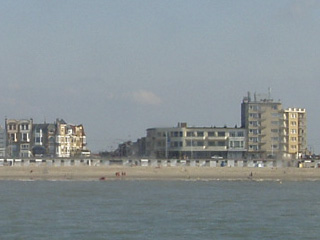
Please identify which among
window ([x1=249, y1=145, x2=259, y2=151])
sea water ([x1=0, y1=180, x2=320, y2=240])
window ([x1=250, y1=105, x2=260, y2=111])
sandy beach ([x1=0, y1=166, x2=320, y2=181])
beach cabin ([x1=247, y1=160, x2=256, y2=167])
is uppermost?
window ([x1=250, y1=105, x2=260, y2=111])

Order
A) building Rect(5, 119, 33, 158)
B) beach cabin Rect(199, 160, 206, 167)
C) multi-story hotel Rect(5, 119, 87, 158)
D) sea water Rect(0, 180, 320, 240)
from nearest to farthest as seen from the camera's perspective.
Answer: sea water Rect(0, 180, 320, 240)
beach cabin Rect(199, 160, 206, 167)
multi-story hotel Rect(5, 119, 87, 158)
building Rect(5, 119, 33, 158)

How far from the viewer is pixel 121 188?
83.5 meters

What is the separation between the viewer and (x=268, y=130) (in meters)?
140

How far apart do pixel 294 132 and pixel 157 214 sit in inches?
3607

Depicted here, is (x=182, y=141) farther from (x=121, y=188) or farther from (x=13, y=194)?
(x=13, y=194)

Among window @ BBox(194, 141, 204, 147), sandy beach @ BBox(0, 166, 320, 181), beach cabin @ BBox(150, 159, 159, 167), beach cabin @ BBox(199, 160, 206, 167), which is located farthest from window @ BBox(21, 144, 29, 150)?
beach cabin @ BBox(199, 160, 206, 167)

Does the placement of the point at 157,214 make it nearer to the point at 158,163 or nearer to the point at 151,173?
the point at 151,173

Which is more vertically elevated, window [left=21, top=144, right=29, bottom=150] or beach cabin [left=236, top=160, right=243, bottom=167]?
window [left=21, top=144, right=29, bottom=150]

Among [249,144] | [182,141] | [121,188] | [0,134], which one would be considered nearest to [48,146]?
[0,134]

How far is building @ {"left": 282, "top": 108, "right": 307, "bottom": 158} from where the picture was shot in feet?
464

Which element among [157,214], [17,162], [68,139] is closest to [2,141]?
[68,139]

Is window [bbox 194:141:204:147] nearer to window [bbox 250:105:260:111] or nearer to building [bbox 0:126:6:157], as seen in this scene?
window [bbox 250:105:260:111]

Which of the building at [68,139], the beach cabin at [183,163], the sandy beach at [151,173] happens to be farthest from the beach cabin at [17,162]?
the building at [68,139]

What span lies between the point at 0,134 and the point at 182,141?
32735mm
